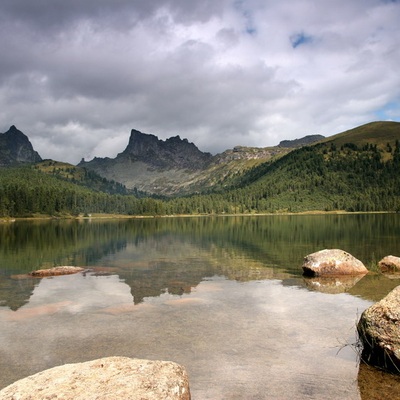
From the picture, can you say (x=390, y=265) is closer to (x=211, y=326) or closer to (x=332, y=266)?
(x=332, y=266)

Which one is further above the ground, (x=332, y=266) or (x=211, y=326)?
(x=332, y=266)

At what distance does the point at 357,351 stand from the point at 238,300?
12.5m

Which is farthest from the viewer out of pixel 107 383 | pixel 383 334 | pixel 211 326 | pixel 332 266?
pixel 332 266

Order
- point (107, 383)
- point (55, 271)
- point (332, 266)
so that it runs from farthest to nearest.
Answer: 1. point (55, 271)
2. point (332, 266)
3. point (107, 383)

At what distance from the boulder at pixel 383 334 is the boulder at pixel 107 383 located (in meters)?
10.1

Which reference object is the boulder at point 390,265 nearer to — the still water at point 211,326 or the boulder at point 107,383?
the still water at point 211,326

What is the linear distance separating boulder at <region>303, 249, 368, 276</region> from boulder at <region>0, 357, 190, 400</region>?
103ft

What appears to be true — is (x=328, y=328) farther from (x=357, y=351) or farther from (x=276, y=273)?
(x=276, y=273)

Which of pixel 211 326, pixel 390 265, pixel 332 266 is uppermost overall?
pixel 332 266

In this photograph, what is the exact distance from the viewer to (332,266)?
138 feet

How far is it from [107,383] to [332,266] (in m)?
35.1

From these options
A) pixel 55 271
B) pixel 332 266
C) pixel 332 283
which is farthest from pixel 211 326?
pixel 55 271

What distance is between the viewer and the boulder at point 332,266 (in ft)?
137

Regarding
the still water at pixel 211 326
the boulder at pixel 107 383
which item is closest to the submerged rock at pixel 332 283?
the still water at pixel 211 326
